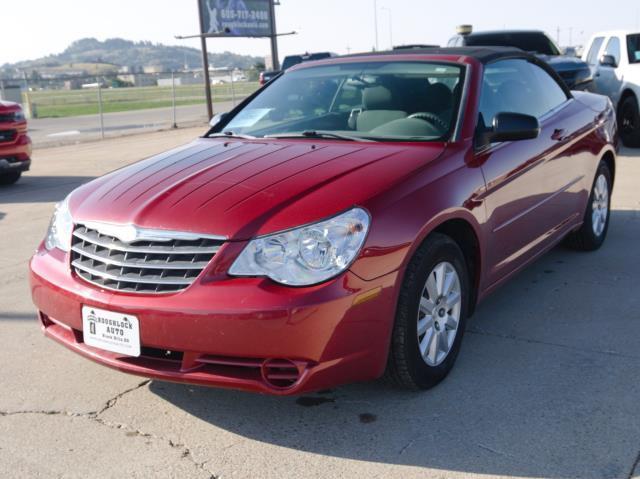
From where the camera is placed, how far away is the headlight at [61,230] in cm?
356

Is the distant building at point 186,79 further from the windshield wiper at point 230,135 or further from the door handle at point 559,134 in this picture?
the door handle at point 559,134

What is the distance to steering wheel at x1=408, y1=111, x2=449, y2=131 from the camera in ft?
13.3

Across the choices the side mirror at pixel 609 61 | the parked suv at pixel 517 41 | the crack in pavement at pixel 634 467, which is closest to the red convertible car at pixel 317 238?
the crack in pavement at pixel 634 467

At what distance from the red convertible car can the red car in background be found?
6230 millimetres

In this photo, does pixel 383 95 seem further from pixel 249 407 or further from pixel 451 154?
pixel 249 407

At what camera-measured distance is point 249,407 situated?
3457 millimetres

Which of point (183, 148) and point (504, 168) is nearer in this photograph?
point (504, 168)

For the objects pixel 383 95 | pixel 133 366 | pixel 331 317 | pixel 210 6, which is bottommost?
pixel 133 366

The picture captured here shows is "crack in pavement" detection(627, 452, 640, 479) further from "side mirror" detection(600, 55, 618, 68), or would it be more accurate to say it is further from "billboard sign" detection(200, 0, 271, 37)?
"billboard sign" detection(200, 0, 271, 37)

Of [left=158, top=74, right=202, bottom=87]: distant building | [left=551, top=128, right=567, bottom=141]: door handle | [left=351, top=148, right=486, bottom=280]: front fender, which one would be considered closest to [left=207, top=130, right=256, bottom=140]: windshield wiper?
[left=351, top=148, right=486, bottom=280]: front fender

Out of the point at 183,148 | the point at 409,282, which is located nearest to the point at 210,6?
the point at 183,148

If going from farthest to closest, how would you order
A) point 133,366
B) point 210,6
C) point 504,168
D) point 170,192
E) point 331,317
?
point 210,6 < point 504,168 < point 170,192 < point 133,366 < point 331,317

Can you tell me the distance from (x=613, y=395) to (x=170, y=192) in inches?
85.7

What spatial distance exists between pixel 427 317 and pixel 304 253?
2.56 feet
